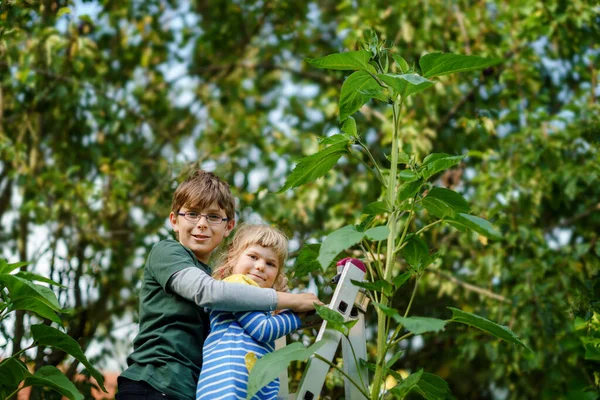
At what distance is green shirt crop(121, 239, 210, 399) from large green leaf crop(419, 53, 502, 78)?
1054mm

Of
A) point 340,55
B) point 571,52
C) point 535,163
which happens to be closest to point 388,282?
point 340,55

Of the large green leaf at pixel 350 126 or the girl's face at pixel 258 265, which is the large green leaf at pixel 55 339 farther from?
the large green leaf at pixel 350 126

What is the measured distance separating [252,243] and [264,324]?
14.3 inches

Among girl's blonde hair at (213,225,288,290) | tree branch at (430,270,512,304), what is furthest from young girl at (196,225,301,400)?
tree branch at (430,270,512,304)

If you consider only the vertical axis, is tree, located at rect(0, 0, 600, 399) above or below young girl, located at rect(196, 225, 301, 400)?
above

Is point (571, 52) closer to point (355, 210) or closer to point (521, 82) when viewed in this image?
point (521, 82)

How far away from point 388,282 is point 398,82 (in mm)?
598

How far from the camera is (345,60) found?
7.04ft

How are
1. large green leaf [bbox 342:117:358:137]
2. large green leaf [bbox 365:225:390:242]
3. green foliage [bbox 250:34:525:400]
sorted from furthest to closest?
large green leaf [bbox 342:117:358:137] < green foliage [bbox 250:34:525:400] < large green leaf [bbox 365:225:390:242]

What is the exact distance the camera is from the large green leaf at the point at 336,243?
1.92 meters

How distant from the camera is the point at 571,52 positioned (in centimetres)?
649

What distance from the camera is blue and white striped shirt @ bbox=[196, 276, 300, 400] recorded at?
2.24 m

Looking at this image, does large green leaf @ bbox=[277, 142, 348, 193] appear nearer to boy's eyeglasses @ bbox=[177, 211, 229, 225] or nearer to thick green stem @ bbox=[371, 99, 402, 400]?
thick green stem @ bbox=[371, 99, 402, 400]

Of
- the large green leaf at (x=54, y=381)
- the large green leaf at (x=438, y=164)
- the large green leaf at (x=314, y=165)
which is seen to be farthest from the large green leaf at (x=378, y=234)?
the large green leaf at (x=54, y=381)
